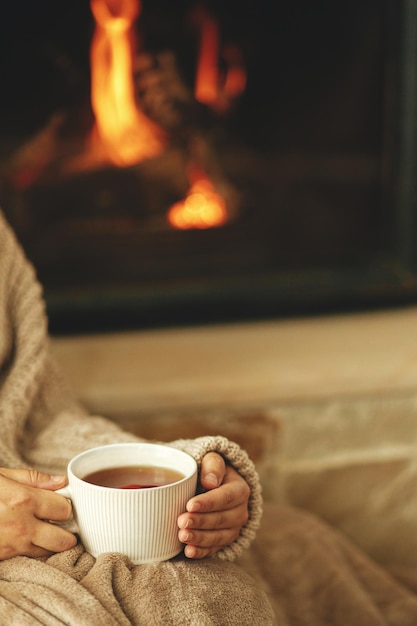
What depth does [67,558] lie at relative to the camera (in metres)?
0.66

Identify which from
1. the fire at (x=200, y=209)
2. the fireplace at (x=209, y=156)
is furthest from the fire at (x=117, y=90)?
the fire at (x=200, y=209)

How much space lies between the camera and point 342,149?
5.08 ft

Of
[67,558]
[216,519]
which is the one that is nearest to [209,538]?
[216,519]

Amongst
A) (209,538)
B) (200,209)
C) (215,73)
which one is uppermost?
(215,73)

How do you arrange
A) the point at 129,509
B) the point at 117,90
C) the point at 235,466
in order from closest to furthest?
the point at 129,509 → the point at 235,466 → the point at 117,90

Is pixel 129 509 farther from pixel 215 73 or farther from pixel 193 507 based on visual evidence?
pixel 215 73

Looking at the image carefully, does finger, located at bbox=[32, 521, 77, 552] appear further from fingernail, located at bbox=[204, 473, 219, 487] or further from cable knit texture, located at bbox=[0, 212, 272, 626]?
fingernail, located at bbox=[204, 473, 219, 487]

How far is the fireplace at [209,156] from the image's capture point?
1.43m

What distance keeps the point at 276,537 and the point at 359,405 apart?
29cm

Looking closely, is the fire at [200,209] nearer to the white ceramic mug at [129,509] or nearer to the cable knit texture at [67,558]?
the cable knit texture at [67,558]

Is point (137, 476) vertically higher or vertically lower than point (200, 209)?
higher

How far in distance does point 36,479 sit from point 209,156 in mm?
970

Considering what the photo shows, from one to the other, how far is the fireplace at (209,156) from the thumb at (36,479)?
0.77 metres

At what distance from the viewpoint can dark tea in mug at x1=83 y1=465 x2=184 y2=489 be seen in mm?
675
